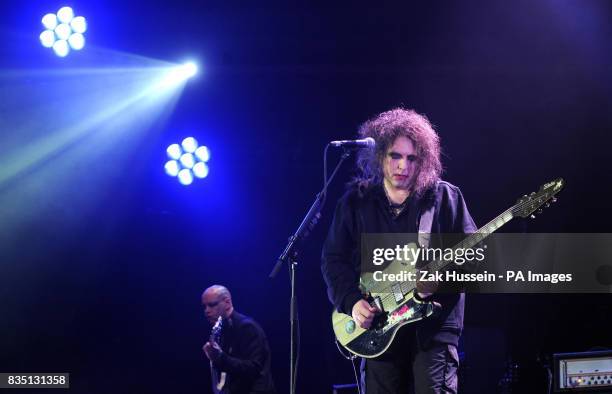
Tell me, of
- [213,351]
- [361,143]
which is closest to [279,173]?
[213,351]

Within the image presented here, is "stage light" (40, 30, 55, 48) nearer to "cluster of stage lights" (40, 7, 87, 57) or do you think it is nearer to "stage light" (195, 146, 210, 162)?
"cluster of stage lights" (40, 7, 87, 57)

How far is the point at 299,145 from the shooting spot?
6.55 m

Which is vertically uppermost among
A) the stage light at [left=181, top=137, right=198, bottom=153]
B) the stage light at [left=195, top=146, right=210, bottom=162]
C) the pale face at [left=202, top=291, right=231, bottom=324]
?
the stage light at [left=181, top=137, right=198, bottom=153]

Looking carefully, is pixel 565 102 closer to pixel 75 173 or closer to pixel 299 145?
pixel 299 145

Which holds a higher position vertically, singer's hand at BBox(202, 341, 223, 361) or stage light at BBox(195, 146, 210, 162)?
stage light at BBox(195, 146, 210, 162)

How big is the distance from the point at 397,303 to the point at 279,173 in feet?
11.7

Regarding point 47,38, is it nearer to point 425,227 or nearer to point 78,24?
point 78,24

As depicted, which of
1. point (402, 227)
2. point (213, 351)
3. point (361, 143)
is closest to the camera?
point (402, 227)

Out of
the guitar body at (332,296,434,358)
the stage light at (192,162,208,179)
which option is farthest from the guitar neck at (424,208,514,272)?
the stage light at (192,162,208,179)

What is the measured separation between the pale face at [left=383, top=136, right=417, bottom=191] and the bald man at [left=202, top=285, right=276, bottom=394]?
2.62 metres

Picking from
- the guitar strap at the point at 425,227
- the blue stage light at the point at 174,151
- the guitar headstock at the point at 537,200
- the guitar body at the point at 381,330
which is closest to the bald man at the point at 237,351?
the blue stage light at the point at 174,151

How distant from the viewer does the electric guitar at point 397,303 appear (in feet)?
10.6

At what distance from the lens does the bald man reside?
5480 millimetres

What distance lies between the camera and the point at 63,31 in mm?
6008
